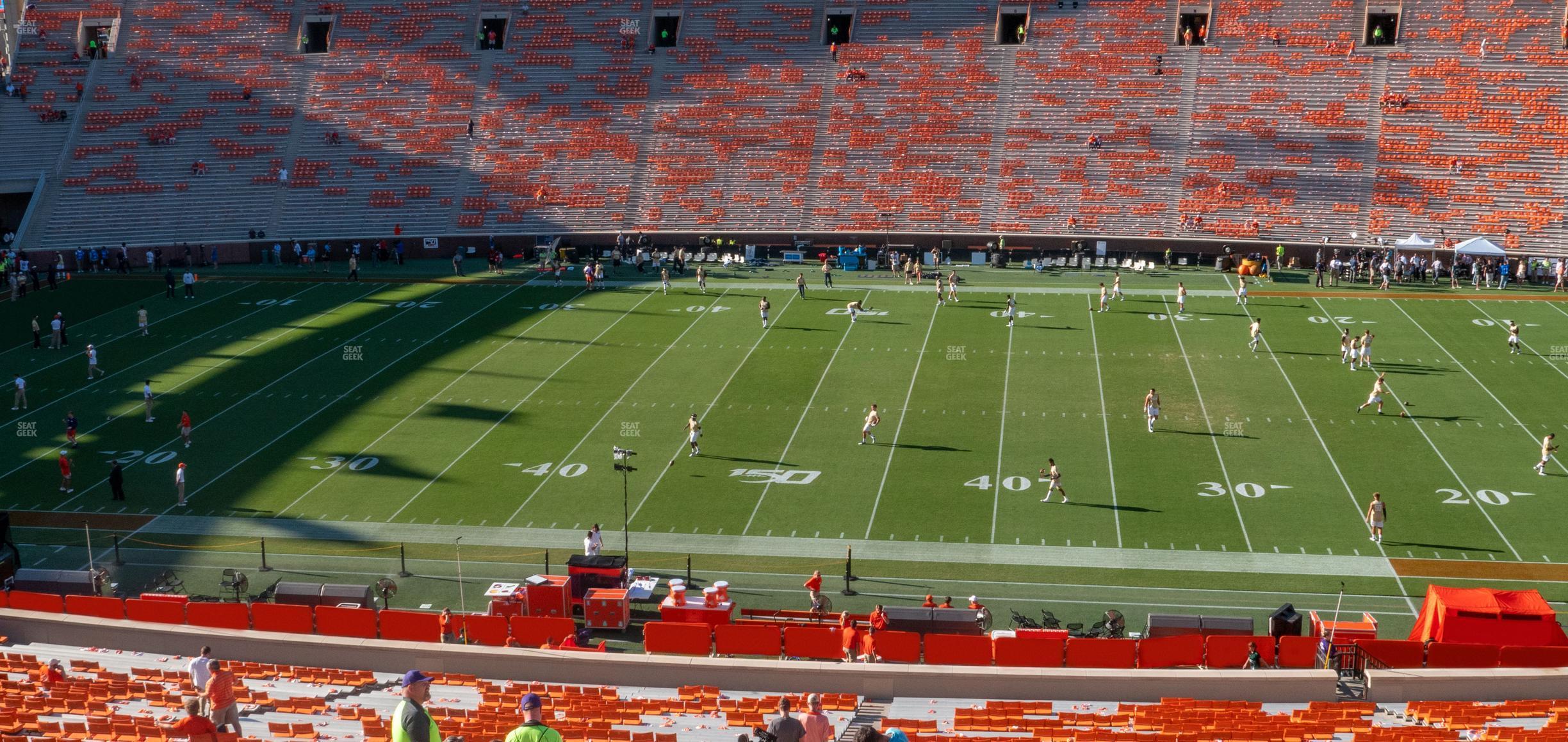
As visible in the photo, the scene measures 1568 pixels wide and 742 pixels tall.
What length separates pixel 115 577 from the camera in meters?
28.7

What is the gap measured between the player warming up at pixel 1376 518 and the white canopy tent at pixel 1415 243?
26.9 metres

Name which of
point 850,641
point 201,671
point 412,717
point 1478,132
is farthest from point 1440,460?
point 1478,132

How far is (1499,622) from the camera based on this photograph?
22.4 meters

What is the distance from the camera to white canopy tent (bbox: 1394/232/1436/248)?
2078 inches

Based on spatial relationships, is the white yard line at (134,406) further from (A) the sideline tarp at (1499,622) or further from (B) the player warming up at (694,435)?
(A) the sideline tarp at (1499,622)

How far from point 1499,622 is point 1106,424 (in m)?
14.9

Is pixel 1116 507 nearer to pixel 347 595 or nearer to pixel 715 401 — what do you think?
pixel 715 401

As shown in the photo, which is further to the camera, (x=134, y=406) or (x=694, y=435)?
(x=134, y=406)

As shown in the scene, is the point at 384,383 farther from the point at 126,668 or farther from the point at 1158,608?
the point at 1158,608

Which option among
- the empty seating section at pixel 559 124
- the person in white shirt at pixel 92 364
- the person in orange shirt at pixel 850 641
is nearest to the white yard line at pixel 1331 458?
the person in orange shirt at pixel 850 641

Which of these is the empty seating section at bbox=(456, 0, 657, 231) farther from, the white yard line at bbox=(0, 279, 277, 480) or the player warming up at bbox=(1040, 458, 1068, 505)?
the player warming up at bbox=(1040, 458, 1068, 505)

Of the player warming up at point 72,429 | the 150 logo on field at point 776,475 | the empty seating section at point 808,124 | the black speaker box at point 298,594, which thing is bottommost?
the black speaker box at point 298,594

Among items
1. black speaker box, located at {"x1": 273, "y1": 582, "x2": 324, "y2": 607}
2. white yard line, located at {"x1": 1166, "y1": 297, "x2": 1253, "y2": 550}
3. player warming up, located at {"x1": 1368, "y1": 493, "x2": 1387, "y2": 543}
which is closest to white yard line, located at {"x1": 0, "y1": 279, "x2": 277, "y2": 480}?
black speaker box, located at {"x1": 273, "y1": 582, "x2": 324, "y2": 607}

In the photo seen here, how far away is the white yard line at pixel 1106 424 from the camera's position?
3051 centimetres
